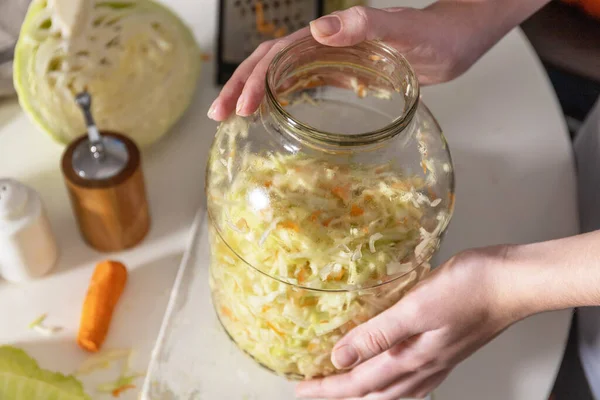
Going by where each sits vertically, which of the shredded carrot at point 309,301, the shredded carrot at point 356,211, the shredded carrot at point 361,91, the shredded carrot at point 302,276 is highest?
the shredded carrot at point 361,91

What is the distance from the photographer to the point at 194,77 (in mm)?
1043

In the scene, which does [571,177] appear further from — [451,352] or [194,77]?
[194,77]

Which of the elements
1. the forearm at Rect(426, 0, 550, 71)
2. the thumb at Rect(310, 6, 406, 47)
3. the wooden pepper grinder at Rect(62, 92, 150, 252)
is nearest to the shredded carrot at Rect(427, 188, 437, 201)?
the thumb at Rect(310, 6, 406, 47)

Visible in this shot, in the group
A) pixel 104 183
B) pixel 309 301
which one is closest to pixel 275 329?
pixel 309 301

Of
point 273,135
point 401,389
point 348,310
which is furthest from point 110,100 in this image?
point 401,389

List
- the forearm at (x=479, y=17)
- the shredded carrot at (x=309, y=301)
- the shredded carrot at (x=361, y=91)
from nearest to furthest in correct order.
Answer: the shredded carrot at (x=309, y=301), the shredded carrot at (x=361, y=91), the forearm at (x=479, y=17)

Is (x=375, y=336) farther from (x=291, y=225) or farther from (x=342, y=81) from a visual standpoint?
(x=342, y=81)

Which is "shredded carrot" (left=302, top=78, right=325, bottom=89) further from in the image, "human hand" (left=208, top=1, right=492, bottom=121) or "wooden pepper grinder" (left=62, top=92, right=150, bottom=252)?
"wooden pepper grinder" (left=62, top=92, right=150, bottom=252)

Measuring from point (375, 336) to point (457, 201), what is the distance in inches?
15.1

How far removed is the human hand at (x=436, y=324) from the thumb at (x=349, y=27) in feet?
0.99

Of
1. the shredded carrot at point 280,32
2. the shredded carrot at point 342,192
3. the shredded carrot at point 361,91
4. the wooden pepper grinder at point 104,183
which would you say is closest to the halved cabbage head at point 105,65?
the wooden pepper grinder at point 104,183

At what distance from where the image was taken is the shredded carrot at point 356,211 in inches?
26.2

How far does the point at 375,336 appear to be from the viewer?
705 mm

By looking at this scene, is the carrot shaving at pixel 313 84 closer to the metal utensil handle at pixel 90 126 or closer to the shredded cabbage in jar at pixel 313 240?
the shredded cabbage in jar at pixel 313 240
